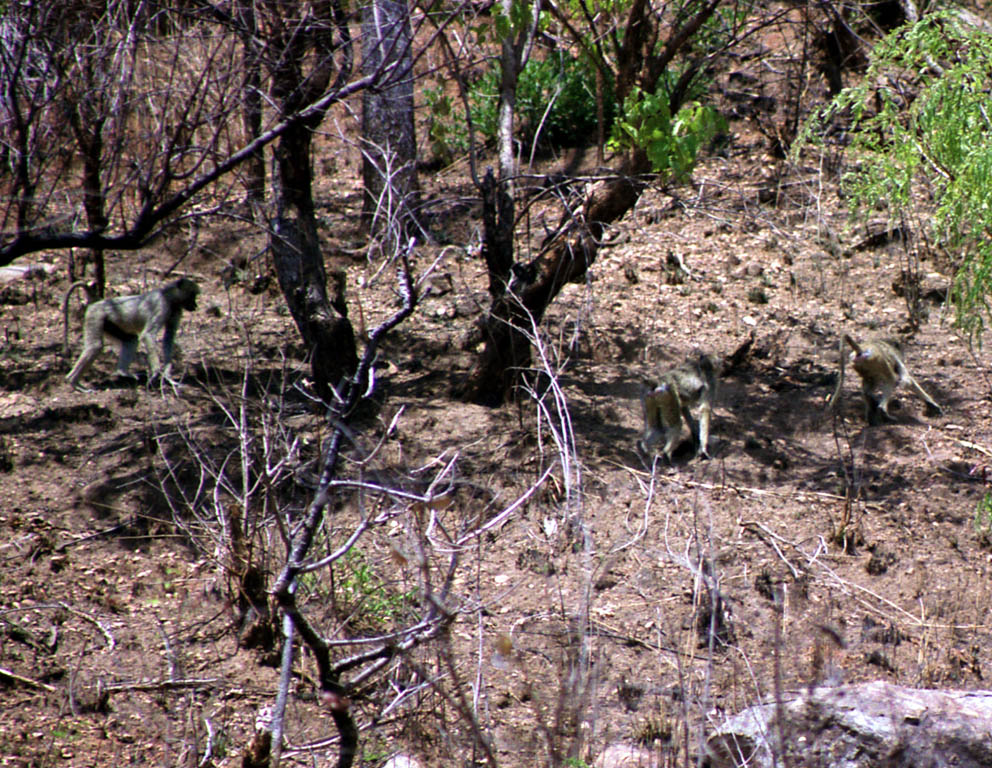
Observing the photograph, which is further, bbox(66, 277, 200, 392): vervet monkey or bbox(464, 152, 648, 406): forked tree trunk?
bbox(66, 277, 200, 392): vervet monkey

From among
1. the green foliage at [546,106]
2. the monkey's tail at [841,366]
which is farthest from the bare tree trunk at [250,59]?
the green foliage at [546,106]

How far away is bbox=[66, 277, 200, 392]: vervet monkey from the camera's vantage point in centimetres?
953

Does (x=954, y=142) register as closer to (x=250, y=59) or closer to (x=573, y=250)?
(x=573, y=250)

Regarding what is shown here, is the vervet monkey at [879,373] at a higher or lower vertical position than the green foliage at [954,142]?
lower

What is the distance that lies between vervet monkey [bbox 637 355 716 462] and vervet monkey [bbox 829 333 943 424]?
1051 mm

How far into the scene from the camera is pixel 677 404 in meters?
8.20

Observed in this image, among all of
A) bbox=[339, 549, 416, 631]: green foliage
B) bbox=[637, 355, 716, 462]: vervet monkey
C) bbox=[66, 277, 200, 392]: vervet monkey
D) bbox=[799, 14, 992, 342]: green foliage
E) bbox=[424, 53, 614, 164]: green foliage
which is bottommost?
bbox=[339, 549, 416, 631]: green foliage

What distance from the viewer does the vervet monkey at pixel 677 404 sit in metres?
8.20

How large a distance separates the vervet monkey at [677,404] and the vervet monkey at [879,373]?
1.05 metres

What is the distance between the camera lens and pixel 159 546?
A: 7.61 m

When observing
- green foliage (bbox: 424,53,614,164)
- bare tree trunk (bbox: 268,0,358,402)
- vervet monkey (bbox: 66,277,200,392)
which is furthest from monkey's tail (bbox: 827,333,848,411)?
vervet monkey (bbox: 66,277,200,392)

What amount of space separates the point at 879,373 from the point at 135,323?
627cm

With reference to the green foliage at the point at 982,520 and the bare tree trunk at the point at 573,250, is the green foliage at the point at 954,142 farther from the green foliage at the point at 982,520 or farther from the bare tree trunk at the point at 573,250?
the bare tree trunk at the point at 573,250

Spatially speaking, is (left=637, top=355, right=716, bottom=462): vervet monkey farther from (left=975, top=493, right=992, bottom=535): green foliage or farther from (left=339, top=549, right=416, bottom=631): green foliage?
(left=339, top=549, right=416, bottom=631): green foliage
